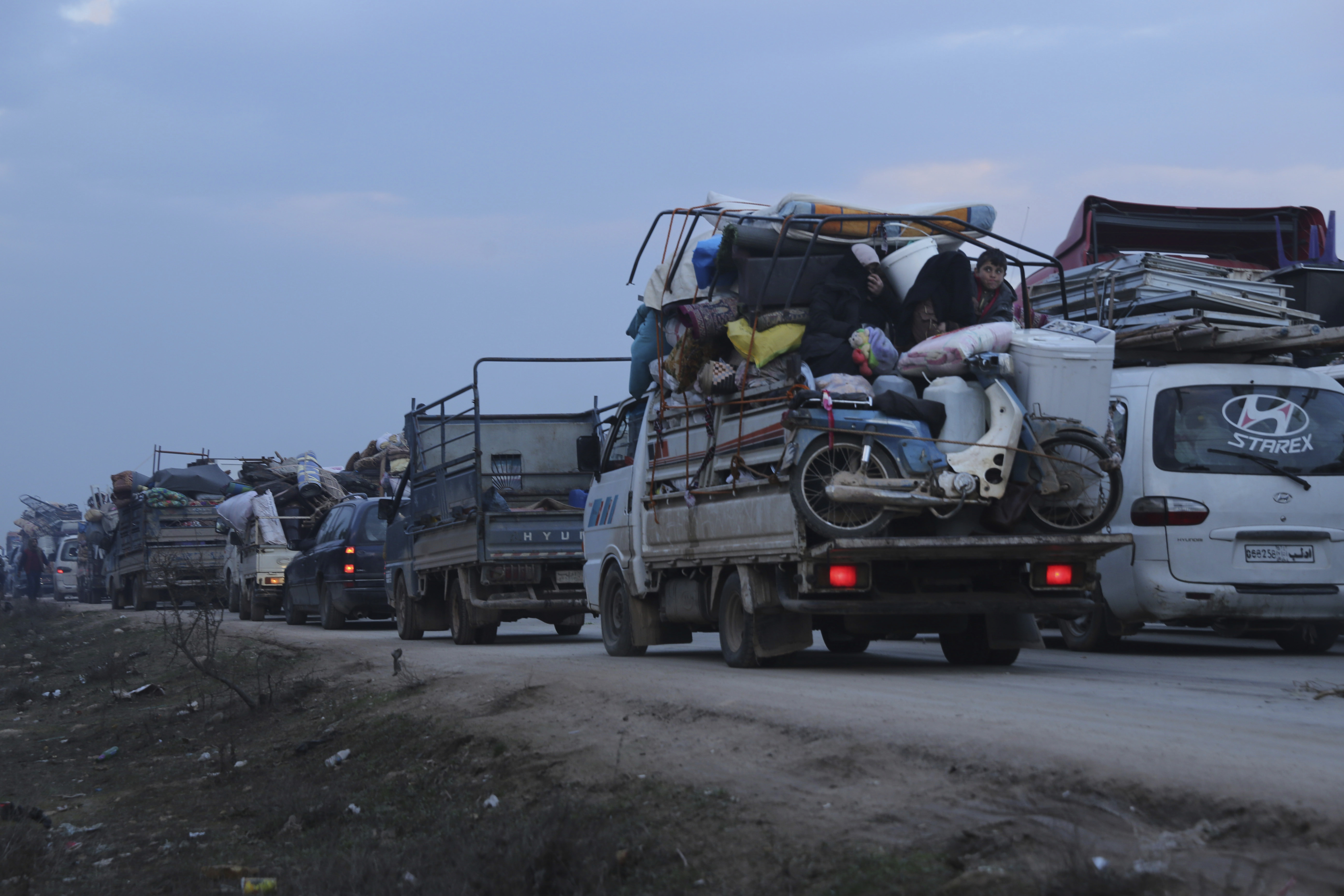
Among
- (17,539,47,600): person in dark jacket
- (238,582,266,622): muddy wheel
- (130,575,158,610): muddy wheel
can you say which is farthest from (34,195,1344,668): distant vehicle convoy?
(17,539,47,600): person in dark jacket

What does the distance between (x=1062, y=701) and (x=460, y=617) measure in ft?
31.2

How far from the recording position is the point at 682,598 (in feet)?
36.5

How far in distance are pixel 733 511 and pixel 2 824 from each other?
196 inches

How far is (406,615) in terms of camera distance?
1756cm

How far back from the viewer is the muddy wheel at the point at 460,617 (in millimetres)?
15266

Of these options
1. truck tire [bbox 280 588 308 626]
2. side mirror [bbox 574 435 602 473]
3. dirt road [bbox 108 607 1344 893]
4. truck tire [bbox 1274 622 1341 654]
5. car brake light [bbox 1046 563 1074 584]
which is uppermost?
side mirror [bbox 574 435 602 473]

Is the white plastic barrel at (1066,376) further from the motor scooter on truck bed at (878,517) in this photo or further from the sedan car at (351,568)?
the sedan car at (351,568)

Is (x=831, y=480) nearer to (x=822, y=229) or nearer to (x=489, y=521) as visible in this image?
(x=822, y=229)

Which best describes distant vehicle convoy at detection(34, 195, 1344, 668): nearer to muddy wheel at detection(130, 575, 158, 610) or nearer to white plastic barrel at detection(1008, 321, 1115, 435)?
white plastic barrel at detection(1008, 321, 1115, 435)

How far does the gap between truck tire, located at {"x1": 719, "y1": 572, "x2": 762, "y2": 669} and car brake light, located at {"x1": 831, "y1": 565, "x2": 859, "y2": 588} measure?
1108 mm

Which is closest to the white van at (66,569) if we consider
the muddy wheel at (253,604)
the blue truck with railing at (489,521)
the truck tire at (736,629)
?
the muddy wheel at (253,604)

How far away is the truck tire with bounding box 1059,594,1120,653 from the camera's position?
1086 centimetres

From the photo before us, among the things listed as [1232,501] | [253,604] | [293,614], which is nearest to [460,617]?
[1232,501]

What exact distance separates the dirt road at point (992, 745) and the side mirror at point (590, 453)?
3.00 meters
